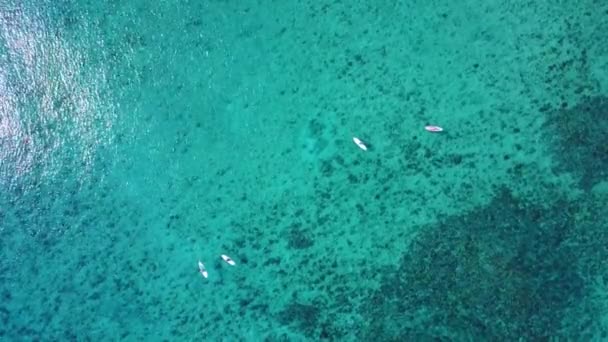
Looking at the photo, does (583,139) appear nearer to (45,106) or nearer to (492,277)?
(492,277)

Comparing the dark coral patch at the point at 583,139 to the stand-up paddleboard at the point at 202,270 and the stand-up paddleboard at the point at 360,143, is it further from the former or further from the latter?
the stand-up paddleboard at the point at 202,270

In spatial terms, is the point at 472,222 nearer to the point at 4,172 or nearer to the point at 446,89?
the point at 446,89

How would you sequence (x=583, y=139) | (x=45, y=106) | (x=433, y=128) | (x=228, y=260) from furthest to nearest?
(x=45, y=106) < (x=228, y=260) < (x=433, y=128) < (x=583, y=139)

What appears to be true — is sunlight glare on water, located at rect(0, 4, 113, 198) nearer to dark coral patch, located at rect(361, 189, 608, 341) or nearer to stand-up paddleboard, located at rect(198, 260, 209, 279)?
stand-up paddleboard, located at rect(198, 260, 209, 279)

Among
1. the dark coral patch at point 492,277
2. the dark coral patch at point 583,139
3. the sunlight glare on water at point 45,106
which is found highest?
the sunlight glare on water at point 45,106

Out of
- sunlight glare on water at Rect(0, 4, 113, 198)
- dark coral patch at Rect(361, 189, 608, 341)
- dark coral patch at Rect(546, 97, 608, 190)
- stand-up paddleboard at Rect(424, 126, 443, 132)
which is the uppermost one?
sunlight glare on water at Rect(0, 4, 113, 198)

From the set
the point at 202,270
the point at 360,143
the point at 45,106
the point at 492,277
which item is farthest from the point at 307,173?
the point at 45,106

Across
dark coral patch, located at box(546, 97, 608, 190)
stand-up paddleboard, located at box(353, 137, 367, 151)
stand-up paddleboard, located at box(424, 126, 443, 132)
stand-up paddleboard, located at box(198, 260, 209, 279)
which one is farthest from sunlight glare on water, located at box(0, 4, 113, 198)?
dark coral patch, located at box(546, 97, 608, 190)

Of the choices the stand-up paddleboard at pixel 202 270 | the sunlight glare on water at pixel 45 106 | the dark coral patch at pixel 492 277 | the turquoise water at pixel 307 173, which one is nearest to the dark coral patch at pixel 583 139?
the turquoise water at pixel 307 173
